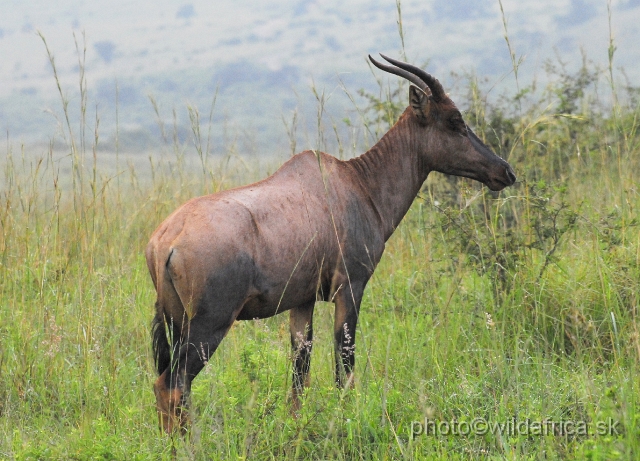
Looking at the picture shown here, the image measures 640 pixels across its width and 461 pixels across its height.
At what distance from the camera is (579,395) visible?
171 inches

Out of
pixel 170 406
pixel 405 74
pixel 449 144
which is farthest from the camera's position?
pixel 449 144

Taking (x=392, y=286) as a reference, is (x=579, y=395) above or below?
below

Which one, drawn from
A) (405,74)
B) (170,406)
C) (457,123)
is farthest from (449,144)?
(170,406)

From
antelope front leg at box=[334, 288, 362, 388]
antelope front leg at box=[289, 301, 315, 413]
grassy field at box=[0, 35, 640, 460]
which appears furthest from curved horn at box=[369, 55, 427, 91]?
antelope front leg at box=[289, 301, 315, 413]

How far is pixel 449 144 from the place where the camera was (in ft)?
18.2

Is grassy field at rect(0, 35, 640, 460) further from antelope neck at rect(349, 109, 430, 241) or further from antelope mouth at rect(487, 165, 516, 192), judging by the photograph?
antelope neck at rect(349, 109, 430, 241)

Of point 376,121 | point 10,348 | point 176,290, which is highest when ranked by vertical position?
point 376,121

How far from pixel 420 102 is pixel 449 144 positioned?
0.37m

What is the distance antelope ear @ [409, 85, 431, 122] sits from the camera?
532 centimetres

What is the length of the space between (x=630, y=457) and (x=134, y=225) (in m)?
6.88

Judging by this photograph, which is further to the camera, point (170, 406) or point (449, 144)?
point (449, 144)

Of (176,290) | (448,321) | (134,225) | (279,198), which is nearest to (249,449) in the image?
(176,290)

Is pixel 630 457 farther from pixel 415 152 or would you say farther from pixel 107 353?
pixel 107 353

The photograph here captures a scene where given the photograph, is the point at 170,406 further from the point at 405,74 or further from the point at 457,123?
the point at 457,123
